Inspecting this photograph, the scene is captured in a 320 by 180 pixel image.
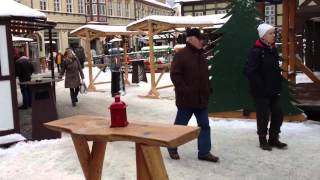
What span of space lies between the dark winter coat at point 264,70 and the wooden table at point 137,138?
8.91ft

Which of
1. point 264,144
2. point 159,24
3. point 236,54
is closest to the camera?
point 264,144

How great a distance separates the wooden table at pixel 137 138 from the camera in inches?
163

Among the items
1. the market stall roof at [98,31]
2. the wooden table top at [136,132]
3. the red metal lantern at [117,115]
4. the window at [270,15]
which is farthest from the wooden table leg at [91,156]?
the window at [270,15]

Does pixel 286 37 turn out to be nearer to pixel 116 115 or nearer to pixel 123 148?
pixel 123 148

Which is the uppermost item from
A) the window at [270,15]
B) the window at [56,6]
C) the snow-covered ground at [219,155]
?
the window at [56,6]

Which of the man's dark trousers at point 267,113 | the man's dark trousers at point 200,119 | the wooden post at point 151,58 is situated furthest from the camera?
the wooden post at point 151,58

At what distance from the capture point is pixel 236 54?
31.4 feet

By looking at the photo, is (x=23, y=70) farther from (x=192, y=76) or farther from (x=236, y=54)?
(x=192, y=76)

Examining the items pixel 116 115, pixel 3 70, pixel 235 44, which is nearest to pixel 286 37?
pixel 235 44

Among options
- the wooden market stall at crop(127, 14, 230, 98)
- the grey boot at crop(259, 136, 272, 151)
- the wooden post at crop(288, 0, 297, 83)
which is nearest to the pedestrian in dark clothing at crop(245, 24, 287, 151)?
the grey boot at crop(259, 136, 272, 151)

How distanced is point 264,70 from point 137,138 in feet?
10.8

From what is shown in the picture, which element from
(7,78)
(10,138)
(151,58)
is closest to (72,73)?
(151,58)

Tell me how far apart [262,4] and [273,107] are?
163 inches

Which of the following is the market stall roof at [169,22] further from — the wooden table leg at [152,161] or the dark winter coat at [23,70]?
the wooden table leg at [152,161]
